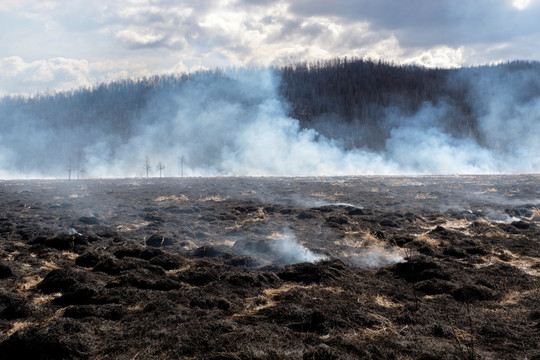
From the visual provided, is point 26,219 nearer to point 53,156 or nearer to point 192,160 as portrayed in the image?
point 192,160

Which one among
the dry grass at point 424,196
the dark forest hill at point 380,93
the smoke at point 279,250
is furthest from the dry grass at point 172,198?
the dark forest hill at point 380,93

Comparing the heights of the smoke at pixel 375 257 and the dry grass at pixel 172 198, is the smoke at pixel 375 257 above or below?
below

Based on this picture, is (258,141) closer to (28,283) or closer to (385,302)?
(28,283)

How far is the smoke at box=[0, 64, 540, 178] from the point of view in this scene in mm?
85062

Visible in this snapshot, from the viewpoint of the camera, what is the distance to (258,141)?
290 feet

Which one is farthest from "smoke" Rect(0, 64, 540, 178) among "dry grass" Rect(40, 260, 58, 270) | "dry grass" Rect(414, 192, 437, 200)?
"dry grass" Rect(40, 260, 58, 270)

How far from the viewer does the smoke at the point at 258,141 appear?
279 ft

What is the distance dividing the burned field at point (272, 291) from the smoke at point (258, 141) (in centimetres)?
6304

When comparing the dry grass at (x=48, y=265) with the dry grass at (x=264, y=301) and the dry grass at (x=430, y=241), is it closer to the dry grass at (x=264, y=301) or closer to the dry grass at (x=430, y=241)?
the dry grass at (x=264, y=301)

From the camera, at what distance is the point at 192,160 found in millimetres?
95938

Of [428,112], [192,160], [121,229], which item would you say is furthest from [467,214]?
[428,112]

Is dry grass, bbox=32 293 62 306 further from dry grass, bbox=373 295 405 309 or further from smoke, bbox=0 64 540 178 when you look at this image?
smoke, bbox=0 64 540 178

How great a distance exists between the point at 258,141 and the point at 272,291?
7965cm

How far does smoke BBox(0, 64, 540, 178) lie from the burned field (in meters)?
63.0
